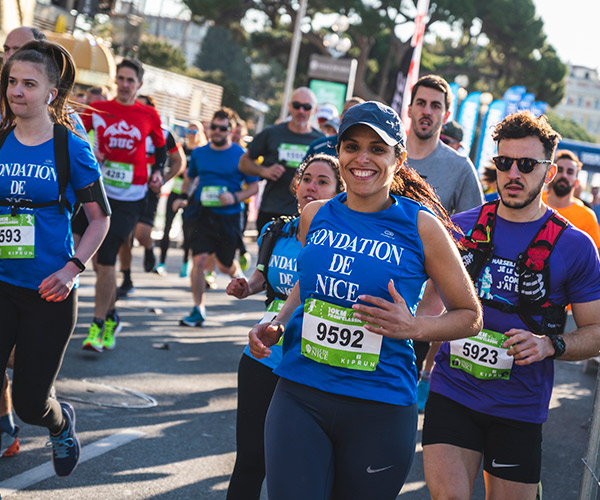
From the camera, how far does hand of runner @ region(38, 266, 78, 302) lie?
4.07m

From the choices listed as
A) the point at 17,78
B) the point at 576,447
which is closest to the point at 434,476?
the point at 17,78

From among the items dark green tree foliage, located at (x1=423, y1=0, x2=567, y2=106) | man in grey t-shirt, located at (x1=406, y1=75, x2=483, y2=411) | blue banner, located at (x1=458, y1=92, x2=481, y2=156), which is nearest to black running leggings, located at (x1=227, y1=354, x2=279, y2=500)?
man in grey t-shirt, located at (x1=406, y1=75, x2=483, y2=411)

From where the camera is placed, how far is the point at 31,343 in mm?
4141

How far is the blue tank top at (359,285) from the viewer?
2.96 m

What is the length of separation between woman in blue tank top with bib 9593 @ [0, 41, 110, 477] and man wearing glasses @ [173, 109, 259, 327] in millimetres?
5105

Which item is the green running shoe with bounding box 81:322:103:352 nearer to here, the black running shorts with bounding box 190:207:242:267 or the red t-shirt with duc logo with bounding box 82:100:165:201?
the red t-shirt with duc logo with bounding box 82:100:165:201

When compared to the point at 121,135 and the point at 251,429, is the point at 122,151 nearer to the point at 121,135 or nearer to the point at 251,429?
the point at 121,135

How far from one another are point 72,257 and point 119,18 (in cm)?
2953

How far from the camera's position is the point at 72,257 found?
430 cm

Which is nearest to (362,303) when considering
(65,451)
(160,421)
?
(65,451)

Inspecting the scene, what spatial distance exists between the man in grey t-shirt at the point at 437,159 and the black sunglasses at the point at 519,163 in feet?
6.12

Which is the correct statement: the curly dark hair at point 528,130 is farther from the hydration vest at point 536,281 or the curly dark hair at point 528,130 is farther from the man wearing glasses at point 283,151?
the man wearing glasses at point 283,151

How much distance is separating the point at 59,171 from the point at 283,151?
174 inches

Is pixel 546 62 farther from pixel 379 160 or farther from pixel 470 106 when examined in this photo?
pixel 379 160
